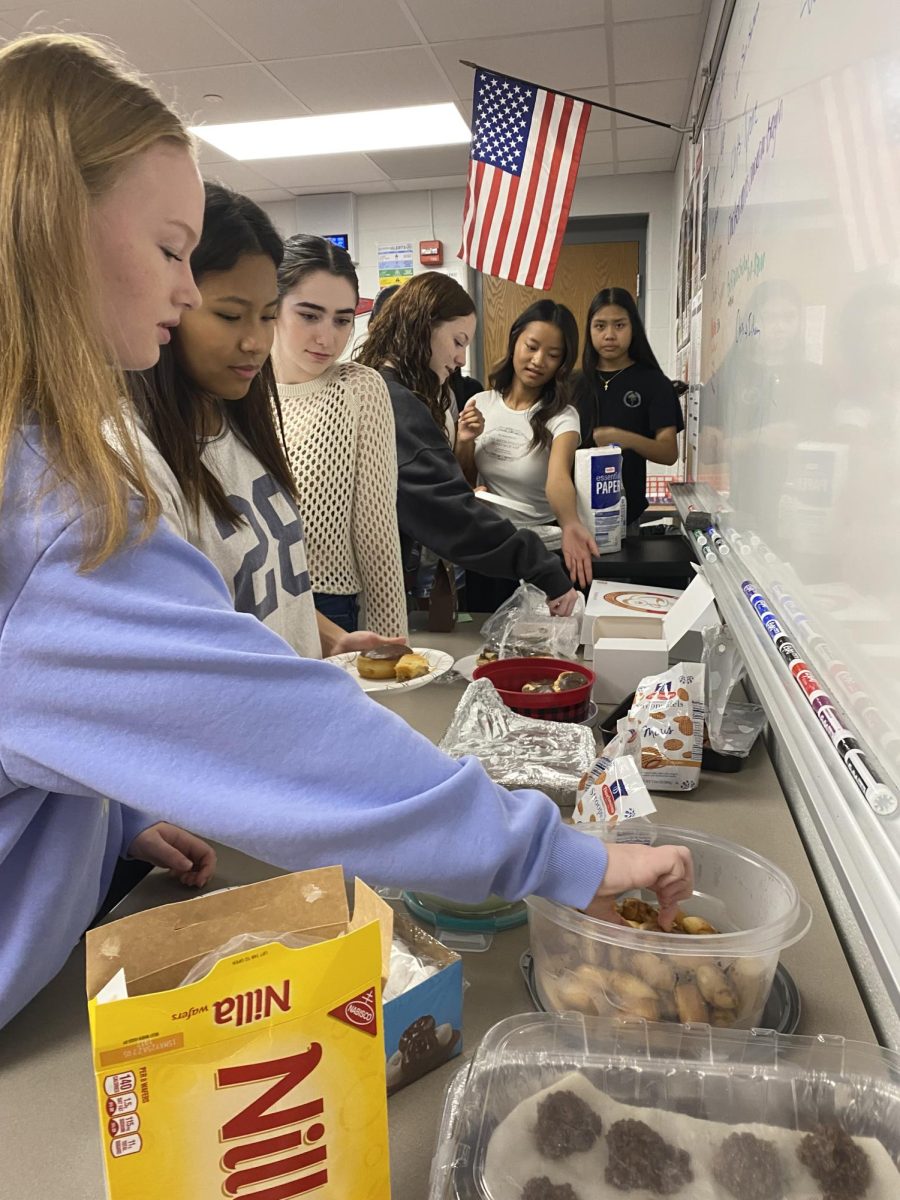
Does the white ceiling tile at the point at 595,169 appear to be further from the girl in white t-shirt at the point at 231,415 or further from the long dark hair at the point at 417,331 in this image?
the girl in white t-shirt at the point at 231,415

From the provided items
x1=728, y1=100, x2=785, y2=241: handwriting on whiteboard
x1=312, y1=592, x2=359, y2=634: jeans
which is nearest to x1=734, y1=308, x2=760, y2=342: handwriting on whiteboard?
x1=728, y1=100, x2=785, y2=241: handwriting on whiteboard

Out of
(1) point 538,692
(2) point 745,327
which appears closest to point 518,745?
(1) point 538,692

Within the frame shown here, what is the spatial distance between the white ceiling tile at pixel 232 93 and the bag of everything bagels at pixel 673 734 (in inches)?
137

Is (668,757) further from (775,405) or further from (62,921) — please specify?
(62,921)

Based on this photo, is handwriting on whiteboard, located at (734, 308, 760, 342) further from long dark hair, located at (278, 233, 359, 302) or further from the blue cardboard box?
the blue cardboard box

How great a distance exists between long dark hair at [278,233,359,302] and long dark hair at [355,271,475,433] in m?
0.42

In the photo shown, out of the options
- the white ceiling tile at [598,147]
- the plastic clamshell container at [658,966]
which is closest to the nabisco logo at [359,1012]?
the plastic clamshell container at [658,966]

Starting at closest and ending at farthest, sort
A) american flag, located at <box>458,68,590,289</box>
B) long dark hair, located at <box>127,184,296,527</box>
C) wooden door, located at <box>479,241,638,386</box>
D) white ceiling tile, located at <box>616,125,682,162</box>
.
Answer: long dark hair, located at <box>127,184,296,527</box> < american flag, located at <box>458,68,590,289</box> < white ceiling tile, located at <box>616,125,682,162</box> < wooden door, located at <box>479,241,638,386</box>

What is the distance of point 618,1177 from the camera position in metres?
0.52

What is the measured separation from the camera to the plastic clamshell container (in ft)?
2.24

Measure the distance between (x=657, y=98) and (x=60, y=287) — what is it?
4.46m

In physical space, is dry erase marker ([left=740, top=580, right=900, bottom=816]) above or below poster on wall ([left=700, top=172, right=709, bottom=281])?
below

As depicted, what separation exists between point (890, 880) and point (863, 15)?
775 mm

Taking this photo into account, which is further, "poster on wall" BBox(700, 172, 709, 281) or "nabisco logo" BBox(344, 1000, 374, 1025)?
"poster on wall" BBox(700, 172, 709, 281)
